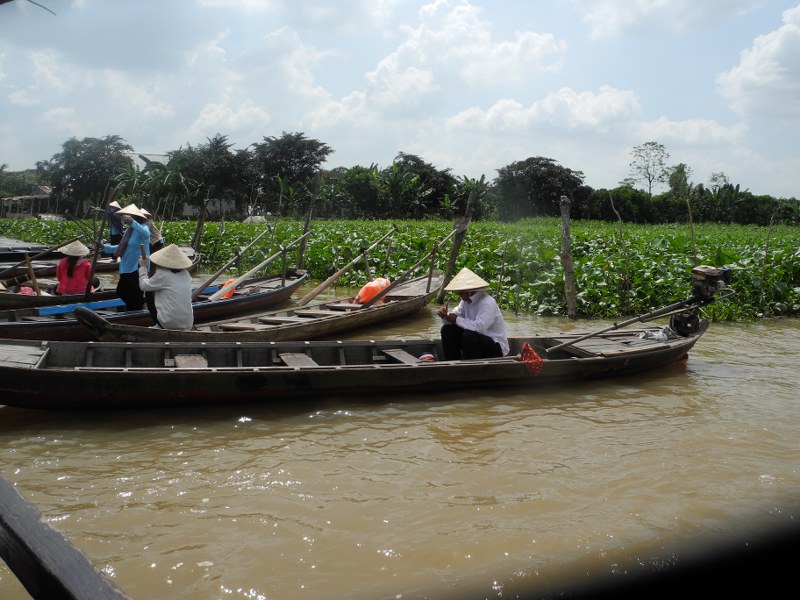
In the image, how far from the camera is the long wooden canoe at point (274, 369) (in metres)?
5.00

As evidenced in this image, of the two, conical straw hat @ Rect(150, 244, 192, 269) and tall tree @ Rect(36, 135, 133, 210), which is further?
tall tree @ Rect(36, 135, 133, 210)

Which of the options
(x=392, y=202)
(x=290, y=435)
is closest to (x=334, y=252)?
(x=290, y=435)

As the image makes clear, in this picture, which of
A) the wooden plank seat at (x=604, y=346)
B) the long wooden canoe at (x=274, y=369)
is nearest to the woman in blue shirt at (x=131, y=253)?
the long wooden canoe at (x=274, y=369)

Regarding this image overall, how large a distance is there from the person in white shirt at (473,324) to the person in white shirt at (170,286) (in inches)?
105

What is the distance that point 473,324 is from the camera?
6.34 m

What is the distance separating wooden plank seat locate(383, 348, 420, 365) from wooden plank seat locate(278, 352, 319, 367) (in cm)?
77

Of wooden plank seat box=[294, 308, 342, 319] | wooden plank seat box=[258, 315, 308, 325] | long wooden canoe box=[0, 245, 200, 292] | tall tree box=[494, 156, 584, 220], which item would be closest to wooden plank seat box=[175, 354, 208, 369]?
wooden plank seat box=[258, 315, 308, 325]

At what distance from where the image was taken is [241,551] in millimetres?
3414

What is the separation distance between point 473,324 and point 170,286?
10.2 feet

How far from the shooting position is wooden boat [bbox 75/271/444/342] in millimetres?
6246

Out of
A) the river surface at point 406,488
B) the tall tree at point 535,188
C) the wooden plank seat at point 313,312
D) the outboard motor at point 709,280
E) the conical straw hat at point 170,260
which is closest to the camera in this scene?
the river surface at point 406,488

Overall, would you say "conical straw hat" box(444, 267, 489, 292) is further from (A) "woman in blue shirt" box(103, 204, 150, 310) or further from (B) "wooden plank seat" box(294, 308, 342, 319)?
(A) "woman in blue shirt" box(103, 204, 150, 310)

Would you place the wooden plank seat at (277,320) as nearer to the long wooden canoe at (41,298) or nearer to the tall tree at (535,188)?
the long wooden canoe at (41,298)

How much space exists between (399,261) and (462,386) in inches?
347
